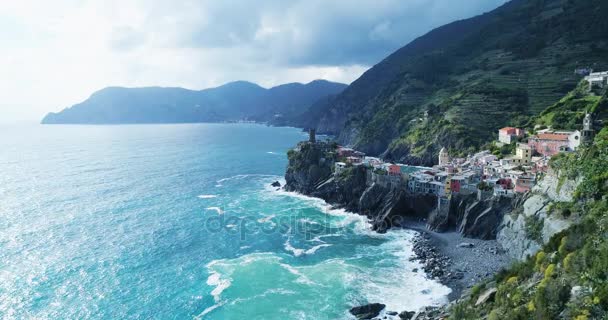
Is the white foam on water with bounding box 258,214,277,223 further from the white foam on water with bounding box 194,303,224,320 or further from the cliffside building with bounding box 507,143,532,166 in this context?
the cliffside building with bounding box 507,143,532,166

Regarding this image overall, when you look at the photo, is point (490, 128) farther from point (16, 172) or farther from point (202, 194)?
point (16, 172)

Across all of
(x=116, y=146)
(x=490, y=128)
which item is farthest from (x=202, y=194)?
(x=116, y=146)

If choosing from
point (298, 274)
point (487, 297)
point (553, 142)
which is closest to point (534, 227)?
point (487, 297)

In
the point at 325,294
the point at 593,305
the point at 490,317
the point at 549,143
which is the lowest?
the point at 325,294

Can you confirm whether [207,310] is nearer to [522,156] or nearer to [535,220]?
[535,220]

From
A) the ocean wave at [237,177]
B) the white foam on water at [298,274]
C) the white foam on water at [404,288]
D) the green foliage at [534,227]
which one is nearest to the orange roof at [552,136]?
the green foliage at [534,227]

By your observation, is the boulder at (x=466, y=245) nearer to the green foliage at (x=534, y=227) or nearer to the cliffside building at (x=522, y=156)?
the green foliage at (x=534, y=227)
